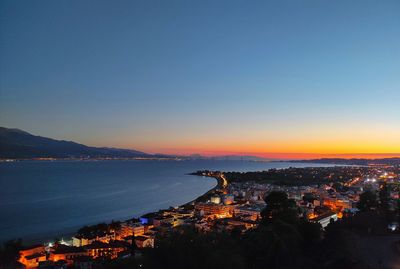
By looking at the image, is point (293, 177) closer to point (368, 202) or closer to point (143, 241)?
point (368, 202)

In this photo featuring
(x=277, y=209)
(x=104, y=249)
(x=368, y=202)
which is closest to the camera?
(x=277, y=209)

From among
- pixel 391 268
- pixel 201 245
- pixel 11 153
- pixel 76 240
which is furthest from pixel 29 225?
pixel 11 153

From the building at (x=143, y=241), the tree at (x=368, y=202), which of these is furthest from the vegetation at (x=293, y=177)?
the building at (x=143, y=241)

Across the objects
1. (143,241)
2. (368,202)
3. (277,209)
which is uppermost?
(277,209)

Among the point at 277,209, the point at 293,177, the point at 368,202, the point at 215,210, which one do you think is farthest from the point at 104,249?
the point at 293,177

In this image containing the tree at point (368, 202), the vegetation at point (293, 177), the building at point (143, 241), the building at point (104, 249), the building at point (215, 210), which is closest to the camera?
the building at point (104, 249)

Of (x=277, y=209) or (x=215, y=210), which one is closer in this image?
(x=277, y=209)

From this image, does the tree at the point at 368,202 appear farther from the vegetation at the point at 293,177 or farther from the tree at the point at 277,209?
the vegetation at the point at 293,177

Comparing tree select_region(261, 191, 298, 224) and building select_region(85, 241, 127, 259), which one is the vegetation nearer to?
tree select_region(261, 191, 298, 224)

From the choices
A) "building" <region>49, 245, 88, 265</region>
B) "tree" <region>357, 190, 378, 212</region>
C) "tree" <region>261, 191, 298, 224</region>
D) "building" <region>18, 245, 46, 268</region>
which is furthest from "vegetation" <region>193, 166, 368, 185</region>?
"building" <region>18, 245, 46, 268</region>

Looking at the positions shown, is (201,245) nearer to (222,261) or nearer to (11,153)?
(222,261)

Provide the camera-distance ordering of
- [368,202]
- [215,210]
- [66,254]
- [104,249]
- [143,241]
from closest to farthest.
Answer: [66,254], [104,249], [143,241], [368,202], [215,210]
